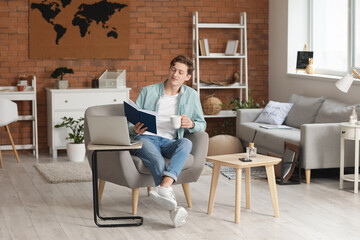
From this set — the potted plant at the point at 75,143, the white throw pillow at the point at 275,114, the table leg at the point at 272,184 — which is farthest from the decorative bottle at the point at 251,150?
the potted plant at the point at 75,143

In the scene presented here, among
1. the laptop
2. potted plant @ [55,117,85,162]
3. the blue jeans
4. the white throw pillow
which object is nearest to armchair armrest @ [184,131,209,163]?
the blue jeans

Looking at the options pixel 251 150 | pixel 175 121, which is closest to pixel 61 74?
pixel 175 121

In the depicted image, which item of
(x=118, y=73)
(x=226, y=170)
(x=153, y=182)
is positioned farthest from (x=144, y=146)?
(x=118, y=73)

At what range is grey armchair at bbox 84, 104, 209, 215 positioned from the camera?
4676mm

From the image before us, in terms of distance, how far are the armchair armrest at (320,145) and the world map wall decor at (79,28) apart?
3020 millimetres

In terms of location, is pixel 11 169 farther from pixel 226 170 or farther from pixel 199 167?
pixel 199 167

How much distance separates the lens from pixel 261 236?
14.0 feet

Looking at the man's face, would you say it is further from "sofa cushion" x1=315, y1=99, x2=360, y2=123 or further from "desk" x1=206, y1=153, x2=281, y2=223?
"sofa cushion" x1=315, y1=99, x2=360, y2=123

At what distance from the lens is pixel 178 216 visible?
4410 mm

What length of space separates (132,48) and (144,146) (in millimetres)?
3629

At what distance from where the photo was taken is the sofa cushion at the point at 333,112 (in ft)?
20.6

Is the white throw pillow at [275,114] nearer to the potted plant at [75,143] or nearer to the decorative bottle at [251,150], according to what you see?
the potted plant at [75,143]

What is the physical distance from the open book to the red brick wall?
3.46 m

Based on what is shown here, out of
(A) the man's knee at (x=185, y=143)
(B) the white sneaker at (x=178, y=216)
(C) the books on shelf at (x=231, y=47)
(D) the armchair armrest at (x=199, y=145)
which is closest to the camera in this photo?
(B) the white sneaker at (x=178, y=216)
